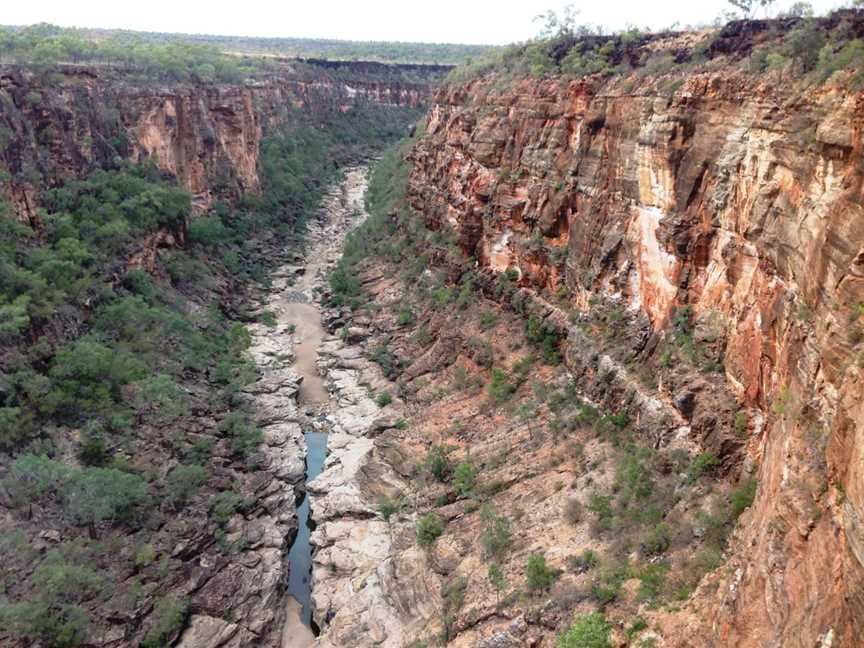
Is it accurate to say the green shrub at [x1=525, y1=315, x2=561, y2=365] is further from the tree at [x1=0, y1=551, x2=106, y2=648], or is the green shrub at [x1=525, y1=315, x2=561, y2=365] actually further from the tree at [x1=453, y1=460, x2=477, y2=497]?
the tree at [x1=0, y1=551, x2=106, y2=648]

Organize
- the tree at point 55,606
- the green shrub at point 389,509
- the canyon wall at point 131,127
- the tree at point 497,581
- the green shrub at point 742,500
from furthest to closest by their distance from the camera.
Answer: the canyon wall at point 131,127, the green shrub at point 389,509, the tree at point 497,581, the tree at point 55,606, the green shrub at point 742,500

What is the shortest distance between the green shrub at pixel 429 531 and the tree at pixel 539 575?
5.49m

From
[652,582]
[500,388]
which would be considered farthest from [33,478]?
[652,582]

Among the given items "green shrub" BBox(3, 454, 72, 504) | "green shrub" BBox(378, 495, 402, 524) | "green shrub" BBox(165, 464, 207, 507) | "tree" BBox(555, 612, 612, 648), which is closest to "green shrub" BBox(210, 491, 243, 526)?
"green shrub" BBox(165, 464, 207, 507)

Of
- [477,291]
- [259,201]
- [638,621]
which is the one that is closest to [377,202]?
[259,201]

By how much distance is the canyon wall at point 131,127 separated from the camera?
117 feet

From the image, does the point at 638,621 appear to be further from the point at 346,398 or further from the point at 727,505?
the point at 346,398

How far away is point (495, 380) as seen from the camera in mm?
30969

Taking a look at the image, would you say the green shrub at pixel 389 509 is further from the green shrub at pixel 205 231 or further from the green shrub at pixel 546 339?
the green shrub at pixel 205 231

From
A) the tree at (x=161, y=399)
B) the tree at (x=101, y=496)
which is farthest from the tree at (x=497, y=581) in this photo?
the tree at (x=161, y=399)

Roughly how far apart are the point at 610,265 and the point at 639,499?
32.4 feet

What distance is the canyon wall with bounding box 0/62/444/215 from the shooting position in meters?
35.6

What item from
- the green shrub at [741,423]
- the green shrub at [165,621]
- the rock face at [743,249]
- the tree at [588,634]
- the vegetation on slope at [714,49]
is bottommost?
the green shrub at [165,621]

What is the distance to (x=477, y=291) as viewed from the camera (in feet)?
122
